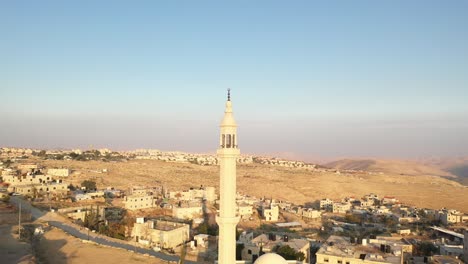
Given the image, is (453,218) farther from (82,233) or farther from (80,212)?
(80,212)

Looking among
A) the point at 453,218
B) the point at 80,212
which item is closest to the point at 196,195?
the point at 80,212

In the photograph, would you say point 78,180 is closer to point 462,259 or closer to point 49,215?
point 49,215

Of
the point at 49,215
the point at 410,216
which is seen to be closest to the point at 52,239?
the point at 49,215

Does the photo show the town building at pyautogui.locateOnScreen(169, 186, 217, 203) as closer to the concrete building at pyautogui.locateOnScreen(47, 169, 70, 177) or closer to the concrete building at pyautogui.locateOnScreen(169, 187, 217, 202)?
the concrete building at pyautogui.locateOnScreen(169, 187, 217, 202)

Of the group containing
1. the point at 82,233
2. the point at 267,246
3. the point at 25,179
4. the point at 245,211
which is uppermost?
the point at 25,179

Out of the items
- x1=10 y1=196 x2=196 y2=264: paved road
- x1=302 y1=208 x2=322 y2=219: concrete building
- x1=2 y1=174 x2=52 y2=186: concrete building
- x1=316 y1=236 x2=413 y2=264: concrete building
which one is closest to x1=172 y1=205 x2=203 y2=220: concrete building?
x1=10 y1=196 x2=196 y2=264: paved road
